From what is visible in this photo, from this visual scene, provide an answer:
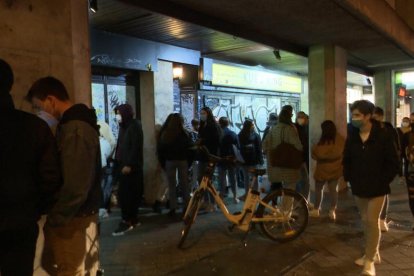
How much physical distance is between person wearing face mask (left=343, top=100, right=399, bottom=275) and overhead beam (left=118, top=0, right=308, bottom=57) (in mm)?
3211

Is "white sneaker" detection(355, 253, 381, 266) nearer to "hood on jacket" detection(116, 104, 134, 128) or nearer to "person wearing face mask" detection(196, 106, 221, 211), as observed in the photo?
"person wearing face mask" detection(196, 106, 221, 211)

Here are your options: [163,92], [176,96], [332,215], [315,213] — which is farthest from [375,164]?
[176,96]

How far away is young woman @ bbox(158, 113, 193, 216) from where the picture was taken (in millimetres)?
7059

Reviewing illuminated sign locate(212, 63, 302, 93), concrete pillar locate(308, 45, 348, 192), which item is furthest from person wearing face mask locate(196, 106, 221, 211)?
concrete pillar locate(308, 45, 348, 192)

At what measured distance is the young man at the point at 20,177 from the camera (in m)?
2.37

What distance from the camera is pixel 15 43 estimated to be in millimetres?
3656

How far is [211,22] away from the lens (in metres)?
7.06

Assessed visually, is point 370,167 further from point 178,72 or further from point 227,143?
point 178,72

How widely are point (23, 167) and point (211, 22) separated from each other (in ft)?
17.1

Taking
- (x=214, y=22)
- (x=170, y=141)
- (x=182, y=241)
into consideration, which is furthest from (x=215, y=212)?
(x=214, y=22)

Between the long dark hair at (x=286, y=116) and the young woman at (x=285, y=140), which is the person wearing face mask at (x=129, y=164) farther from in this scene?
the long dark hair at (x=286, y=116)

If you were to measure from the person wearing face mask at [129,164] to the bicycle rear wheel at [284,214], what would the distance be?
1.99 m

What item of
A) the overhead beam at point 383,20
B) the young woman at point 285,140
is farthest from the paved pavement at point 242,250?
the overhead beam at point 383,20

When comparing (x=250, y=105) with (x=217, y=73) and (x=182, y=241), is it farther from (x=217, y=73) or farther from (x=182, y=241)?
(x=182, y=241)
